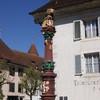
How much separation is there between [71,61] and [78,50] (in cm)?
86

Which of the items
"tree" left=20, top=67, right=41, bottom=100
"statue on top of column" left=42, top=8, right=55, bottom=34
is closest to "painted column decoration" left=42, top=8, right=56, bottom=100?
"statue on top of column" left=42, top=8, right=55, bottom=34

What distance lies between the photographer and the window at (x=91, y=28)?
54.8ft

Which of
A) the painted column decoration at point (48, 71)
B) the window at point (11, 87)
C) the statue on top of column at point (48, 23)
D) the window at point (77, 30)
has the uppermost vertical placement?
the window at point (77, 30)

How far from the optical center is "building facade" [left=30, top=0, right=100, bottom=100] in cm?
1612

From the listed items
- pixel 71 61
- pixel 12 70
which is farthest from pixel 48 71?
pixel 12 70

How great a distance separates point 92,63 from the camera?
16.3 metres

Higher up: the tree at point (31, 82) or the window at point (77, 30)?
the window at point (77, 30)

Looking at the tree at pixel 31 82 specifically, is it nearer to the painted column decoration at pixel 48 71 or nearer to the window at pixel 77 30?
the window at pixel 77 30

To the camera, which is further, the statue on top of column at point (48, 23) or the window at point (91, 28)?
the window at point (91, 28)

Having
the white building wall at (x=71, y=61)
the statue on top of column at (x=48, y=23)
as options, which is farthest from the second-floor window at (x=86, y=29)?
the statue on top of column at (x=48, y=23)

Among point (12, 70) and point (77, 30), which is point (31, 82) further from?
point (77, 30)

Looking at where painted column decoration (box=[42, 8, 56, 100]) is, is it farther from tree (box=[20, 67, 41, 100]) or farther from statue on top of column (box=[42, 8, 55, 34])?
tree (box=[20, 67, 41, 100])

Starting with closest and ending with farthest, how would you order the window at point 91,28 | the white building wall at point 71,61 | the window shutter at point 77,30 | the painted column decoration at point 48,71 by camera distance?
the painted column decoration at point 48,71 < the white building wall at point 71,61 < the window at point 91,28 < the window shutter at point 77,30

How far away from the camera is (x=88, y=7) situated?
54.2 ft
